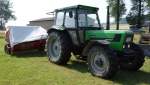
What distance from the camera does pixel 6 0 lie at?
95000mm

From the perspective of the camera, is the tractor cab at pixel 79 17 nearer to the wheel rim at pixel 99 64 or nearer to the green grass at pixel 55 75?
the green grass at pixel 55 75

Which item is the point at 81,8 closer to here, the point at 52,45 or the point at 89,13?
the point at 89,13

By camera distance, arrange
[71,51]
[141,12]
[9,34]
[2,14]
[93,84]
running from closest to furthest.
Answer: [93,84] < [71,51] < [9,34] < [141,12] < [2,14]

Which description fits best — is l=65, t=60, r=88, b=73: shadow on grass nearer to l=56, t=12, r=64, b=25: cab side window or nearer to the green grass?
the green grass

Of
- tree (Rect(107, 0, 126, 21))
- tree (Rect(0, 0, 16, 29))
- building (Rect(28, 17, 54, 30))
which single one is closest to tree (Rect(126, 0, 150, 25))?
tree (Rect(107, 0, 126, 21))

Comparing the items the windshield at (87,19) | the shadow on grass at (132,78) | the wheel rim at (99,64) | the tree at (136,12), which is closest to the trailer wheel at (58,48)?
the windshield at (87,19)

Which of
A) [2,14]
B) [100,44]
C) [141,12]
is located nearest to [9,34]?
[100,44]

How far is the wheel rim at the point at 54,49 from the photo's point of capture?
11519 mm

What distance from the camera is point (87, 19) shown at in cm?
1108

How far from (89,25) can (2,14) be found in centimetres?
8663

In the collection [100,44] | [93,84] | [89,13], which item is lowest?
[93,84]

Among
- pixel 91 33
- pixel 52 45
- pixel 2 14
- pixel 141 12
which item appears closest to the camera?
pixel 91 33

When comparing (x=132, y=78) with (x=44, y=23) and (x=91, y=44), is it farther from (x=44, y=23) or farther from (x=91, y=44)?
(x=44, y=23)

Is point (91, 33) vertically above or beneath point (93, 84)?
above
